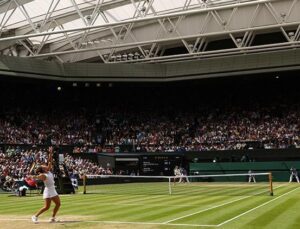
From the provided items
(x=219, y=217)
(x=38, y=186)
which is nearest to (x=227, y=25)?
(x=38, y=186)

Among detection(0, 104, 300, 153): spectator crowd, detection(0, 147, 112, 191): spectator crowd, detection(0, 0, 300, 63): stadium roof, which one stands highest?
detection(0, 0, 300, 63): stadium roof

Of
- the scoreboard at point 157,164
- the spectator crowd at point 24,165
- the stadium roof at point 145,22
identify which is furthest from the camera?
the scoreboard at point 157,164

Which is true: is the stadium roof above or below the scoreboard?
above

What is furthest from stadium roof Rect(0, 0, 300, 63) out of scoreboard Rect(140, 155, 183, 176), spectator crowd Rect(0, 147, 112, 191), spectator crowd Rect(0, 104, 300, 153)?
scoreboard Rect(140, 155, 183, 176)

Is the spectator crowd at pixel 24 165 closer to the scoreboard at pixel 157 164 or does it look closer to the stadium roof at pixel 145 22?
the scoreboard at pixel 157 164

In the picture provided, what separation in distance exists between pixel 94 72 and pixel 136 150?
1053 centimetres

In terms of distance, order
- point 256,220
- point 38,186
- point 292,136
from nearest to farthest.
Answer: point 256,220 → point 38,186 → point 292,136

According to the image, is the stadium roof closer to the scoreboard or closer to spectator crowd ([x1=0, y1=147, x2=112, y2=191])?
spectator crowd ([x1=0, y1=147, x2=112, y2=191])

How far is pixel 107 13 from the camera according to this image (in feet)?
159

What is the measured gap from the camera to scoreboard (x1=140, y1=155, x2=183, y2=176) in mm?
53469

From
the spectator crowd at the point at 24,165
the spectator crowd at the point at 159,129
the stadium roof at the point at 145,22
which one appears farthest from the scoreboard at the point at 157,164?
the stadium roof at the point at 145,22

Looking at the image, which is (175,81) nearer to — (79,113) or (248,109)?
(248,109)

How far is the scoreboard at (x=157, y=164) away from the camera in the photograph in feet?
175

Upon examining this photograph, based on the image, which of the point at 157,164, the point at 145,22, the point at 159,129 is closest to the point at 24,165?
the point at 157,164
